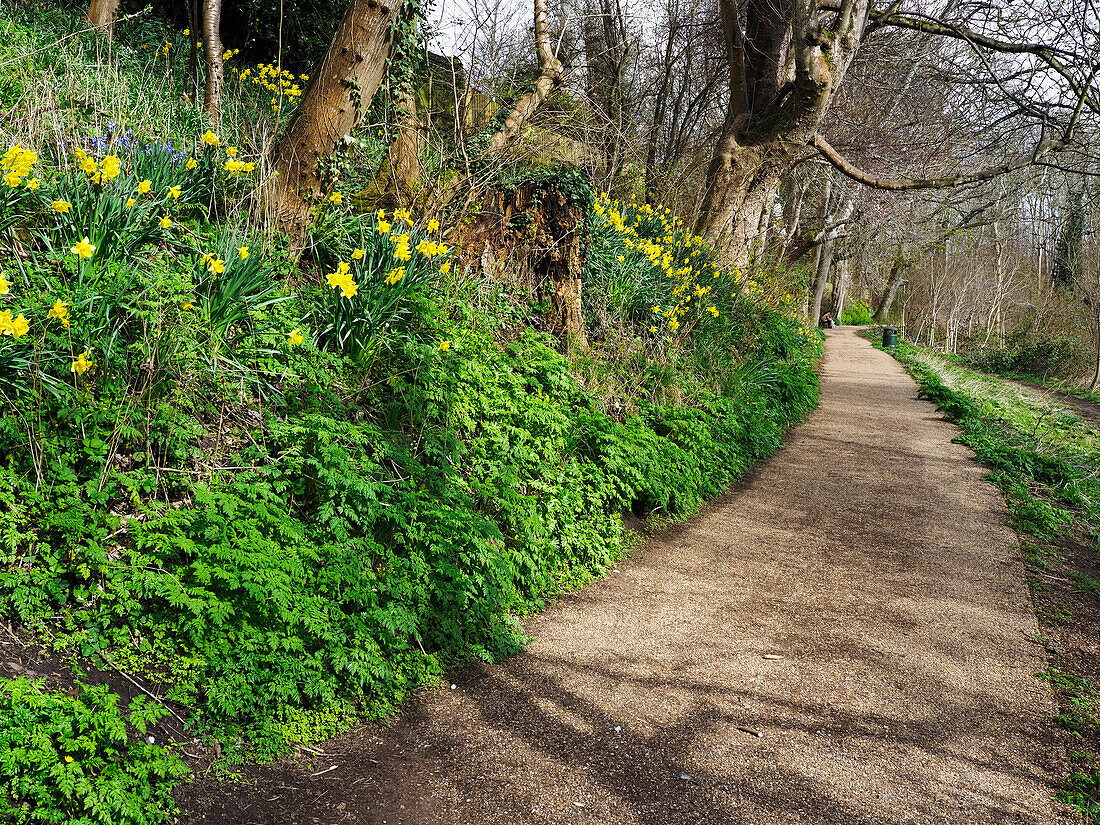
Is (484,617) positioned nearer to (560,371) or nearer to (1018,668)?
(560,371)

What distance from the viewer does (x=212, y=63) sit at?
Result: 527cm

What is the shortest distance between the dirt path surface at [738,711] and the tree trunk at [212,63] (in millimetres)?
4279

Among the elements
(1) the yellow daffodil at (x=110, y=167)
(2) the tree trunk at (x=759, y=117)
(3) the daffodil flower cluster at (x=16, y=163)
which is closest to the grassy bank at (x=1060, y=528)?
(2) the tree trunk at (x=759, y=117)

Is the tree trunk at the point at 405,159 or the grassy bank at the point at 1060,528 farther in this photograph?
the tree trunk at the point at 405,159

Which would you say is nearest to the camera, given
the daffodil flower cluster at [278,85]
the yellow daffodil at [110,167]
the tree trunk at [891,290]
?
the yellow daffodil at [110,167]

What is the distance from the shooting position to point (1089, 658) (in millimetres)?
3871

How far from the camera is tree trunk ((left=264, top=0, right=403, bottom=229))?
4.88 meters

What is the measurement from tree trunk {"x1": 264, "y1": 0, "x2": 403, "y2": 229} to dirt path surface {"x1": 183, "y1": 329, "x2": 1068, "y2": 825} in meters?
3.39

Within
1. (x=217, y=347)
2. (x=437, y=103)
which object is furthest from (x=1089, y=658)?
(x=437, y=103)

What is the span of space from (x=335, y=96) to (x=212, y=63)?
110cm

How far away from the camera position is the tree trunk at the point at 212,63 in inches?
203

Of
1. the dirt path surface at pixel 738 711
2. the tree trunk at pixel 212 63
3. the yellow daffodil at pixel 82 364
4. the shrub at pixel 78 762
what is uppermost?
the tree trunk at pixel 212 63

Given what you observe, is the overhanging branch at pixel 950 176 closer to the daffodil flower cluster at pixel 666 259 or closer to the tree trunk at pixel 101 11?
the daffodil flower cluster at pixel 666 259

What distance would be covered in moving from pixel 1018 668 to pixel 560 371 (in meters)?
3.16
